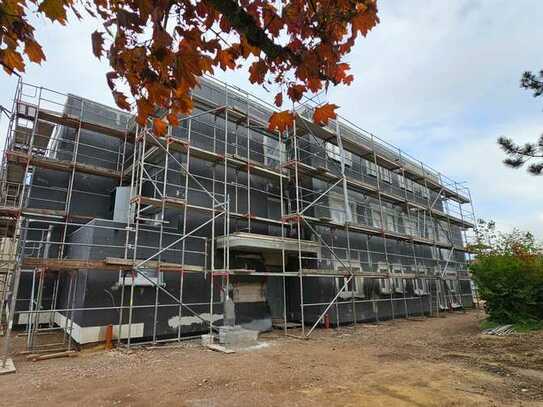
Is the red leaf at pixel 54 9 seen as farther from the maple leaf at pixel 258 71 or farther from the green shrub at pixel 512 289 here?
the green shrub at pixel 512 289

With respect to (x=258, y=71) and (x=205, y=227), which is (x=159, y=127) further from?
(x=205, y=227)

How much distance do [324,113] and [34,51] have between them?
210 centimetres

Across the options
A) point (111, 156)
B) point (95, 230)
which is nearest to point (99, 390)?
point (95, 230)

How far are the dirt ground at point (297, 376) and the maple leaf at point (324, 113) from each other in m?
4.48

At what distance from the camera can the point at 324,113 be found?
9.08 ft

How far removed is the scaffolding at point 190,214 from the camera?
1055 cm

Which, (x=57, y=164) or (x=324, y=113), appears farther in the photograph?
(x=57, y=164)

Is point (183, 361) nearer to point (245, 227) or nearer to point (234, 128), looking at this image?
point (245, 227)

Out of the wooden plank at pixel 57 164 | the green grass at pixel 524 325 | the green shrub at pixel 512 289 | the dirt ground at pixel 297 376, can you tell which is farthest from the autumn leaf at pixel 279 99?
the green shrub at pixel 512 289

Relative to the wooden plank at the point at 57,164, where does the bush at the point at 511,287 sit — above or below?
below

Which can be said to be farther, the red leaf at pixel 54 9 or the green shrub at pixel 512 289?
the green shrub at pixel 512 289

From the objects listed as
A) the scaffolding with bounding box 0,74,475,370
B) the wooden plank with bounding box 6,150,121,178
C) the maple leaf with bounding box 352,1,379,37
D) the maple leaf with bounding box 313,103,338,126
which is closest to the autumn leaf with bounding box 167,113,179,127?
the maple leaf with bounding box 313,103,338,126

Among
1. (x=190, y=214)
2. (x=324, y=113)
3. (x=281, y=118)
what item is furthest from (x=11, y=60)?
(x=190, y=214)

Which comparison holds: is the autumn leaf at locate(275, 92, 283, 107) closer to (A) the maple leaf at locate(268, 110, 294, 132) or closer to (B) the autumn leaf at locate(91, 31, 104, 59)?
(A) the maple leaf at locate(268, 110, 294, 132)
